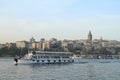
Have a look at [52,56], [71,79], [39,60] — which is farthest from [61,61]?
[71,79]

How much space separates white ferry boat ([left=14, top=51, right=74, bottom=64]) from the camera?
112 metres

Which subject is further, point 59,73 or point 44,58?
point 44,58

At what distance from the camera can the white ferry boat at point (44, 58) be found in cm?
11162

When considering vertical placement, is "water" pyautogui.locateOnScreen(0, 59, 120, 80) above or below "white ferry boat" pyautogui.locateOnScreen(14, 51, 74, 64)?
below

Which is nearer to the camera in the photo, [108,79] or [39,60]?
[108,79]

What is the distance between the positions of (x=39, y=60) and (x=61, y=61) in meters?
11.6

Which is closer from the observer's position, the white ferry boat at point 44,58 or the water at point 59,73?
the water at point 59,73

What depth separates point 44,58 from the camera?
4584 inches

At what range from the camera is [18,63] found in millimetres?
110625

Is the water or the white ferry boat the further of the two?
the white ferry boat

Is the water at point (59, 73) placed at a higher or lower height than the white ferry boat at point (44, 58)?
lower

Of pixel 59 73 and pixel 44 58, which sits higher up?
pixel 44 58

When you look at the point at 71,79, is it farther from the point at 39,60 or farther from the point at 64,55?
the point at 64,55

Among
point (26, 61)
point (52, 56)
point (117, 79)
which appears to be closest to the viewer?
point (117, 79)
